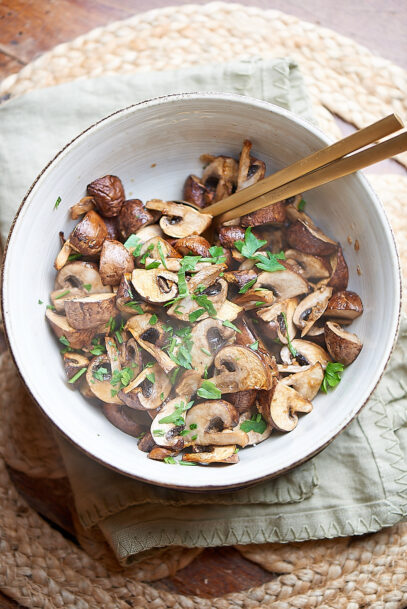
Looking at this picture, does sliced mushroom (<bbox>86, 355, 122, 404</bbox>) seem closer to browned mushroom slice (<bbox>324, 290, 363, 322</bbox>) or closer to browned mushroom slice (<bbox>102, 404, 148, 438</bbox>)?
browned mushroom slice (<bbox>102, 404, 148, 438</bbox>)

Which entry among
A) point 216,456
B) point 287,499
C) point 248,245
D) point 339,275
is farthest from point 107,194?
point 287,499

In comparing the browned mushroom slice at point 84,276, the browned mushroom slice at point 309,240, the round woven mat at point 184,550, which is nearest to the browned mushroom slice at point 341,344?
the browned mushroom slice at point 309,240

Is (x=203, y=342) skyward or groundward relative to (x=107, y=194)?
groundward

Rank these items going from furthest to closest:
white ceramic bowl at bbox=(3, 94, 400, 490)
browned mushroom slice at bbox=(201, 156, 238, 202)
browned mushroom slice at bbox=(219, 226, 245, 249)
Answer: browned mushroom slice at bbox=(201, 156, 238, 202)
browned mushroom slice at bbox=(219, 226, 245, 249)
white ceramic bowl at bbox=(3, 94, 400, 490)

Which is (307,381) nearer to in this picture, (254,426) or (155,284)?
(254,426)

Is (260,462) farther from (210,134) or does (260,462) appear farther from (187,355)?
(210,134)

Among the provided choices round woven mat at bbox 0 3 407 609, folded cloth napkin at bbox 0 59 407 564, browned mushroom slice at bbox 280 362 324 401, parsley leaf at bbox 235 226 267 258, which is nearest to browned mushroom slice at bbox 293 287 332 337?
browned mushroom slice at bbox 280 362 324 401

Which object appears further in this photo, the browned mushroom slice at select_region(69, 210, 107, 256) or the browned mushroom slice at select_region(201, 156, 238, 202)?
the browned mushroom slice at select_region(201, 156, 238, 202)
